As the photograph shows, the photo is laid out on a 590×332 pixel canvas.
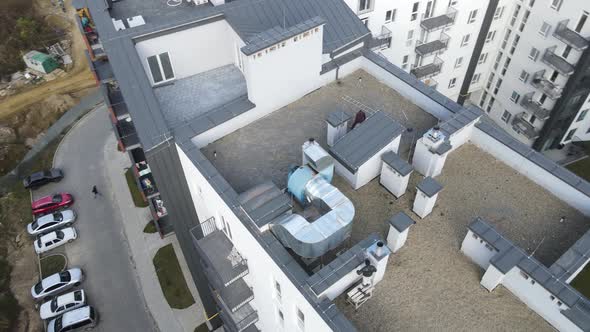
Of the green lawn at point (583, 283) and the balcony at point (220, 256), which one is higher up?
the balcony at point (220, 256)

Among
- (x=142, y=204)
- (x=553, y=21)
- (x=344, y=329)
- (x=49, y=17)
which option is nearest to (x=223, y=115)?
(x=344, y=329)

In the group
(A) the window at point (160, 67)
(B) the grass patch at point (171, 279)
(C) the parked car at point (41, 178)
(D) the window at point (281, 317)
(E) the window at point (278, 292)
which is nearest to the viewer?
(E) the window at point (278, 292)

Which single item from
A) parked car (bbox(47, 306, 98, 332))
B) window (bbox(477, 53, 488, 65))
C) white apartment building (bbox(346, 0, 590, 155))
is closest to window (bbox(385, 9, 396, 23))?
white apartment building (bbox(346, 0, 590, 155))

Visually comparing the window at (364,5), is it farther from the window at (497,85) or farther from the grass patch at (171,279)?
the grass patch at (171,279)

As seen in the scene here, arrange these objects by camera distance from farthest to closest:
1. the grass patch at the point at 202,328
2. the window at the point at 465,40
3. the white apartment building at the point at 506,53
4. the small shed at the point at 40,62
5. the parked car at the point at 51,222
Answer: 1. the small shed at the point at 40,62
2. the parked car at the point at 51,222
3. the window at the point at 465,40
4. the white apartment building at the point at 506,53
5. the grass patch at the point at 202,328

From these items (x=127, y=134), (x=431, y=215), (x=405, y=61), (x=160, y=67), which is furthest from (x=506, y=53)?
(x=127, y=134)

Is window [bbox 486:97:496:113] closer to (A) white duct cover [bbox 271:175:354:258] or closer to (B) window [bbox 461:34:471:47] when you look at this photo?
(B) window [bbox 461:34:471:47]

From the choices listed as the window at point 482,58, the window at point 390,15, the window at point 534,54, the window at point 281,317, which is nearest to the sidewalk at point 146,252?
the window at point 281,317
